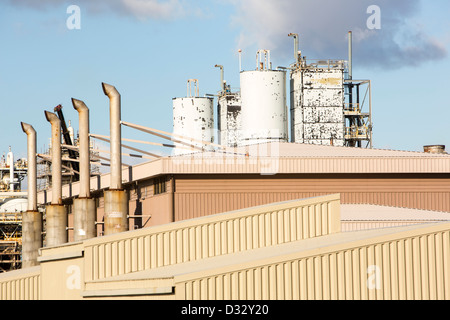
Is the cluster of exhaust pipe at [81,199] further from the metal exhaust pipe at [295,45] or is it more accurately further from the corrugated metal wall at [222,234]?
the metal exhaust pipe at [295,45]

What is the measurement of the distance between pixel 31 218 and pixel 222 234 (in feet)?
120

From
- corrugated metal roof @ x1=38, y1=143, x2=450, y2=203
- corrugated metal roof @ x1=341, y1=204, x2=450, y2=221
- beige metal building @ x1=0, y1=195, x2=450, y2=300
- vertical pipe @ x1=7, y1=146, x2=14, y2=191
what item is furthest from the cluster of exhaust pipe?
vertical pipe @ x1=7, y1=146, x2=14, y2=191

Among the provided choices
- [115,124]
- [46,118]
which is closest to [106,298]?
[115,124]

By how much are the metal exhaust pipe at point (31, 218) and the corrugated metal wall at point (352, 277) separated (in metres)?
41.7

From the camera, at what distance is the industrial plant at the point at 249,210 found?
2564 centimetres

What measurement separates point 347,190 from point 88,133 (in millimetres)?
17324

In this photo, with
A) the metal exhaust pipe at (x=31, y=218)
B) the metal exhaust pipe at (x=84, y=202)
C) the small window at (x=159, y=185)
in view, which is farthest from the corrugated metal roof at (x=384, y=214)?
the metal exhaust pipe at (x=31, y=218)

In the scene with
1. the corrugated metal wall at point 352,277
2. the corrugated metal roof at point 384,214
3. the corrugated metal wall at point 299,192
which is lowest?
the corrugated metal wall at point 352,277

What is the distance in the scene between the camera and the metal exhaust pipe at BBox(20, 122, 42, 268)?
211ft

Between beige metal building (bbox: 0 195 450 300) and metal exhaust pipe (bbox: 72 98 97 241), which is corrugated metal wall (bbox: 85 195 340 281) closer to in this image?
beige metal building (bbox: 0 195 450 300)

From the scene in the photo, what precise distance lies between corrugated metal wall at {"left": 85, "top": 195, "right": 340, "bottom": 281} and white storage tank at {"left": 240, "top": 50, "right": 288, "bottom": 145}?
42.4 m

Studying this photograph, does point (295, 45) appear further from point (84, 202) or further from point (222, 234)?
point (222, 234)

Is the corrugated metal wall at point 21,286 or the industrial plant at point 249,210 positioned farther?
the corrugated metal wall at point 21,286
